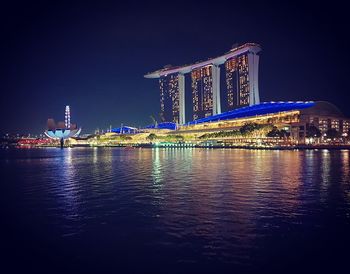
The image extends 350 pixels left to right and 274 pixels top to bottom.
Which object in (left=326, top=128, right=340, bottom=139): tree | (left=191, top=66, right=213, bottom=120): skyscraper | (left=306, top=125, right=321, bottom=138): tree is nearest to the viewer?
(left=306, top=125, right=321, bottom=138): tree

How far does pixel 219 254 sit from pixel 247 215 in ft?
15.4

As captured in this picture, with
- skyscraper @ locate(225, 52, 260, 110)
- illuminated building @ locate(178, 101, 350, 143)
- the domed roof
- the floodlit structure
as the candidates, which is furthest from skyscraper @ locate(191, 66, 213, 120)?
the domed roof

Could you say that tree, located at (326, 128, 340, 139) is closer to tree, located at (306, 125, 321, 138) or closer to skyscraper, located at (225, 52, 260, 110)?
tree, located at (306, 125, 321, 138)

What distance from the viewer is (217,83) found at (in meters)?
159

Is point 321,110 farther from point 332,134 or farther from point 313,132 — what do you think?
point 313,132

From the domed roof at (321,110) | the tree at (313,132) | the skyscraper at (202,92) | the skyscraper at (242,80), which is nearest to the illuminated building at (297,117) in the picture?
the domed roof at (321,110)

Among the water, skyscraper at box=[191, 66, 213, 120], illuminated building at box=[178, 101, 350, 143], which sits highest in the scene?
skyscraper at box=[191, 66, 213, 120]

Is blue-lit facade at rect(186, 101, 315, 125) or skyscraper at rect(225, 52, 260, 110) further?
skyscraper at rect(225, 52, 260, 110)

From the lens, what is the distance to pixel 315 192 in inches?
781

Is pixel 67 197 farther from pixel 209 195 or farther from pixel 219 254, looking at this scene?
pixel 219 254

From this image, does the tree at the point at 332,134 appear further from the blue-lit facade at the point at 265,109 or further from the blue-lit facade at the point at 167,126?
the blue-lit facade at the point at 167,126

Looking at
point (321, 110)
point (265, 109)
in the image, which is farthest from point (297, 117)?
point (265, 109)

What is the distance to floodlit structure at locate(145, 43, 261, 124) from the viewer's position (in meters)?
139

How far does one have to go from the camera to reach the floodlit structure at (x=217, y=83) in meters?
139
